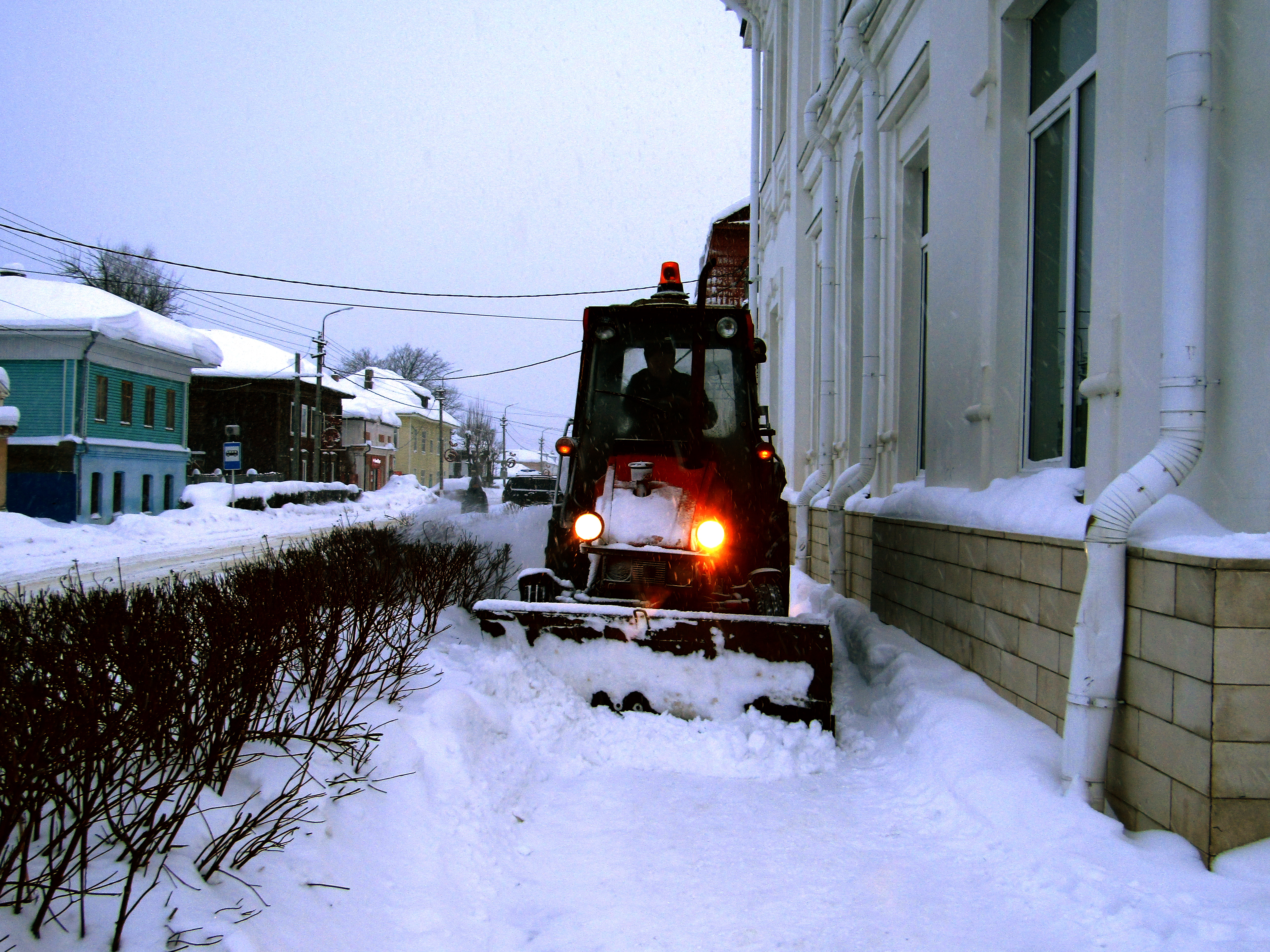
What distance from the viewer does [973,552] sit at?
5059 mm

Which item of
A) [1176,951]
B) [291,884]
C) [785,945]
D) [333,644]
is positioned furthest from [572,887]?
[1176,951]

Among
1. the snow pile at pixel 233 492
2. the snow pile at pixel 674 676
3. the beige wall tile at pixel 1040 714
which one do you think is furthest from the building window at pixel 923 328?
the snow pile at pixel 233 492

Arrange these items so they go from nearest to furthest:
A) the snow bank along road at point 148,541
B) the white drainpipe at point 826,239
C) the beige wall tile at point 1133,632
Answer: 1. the beige wall tile at point 1133,632
2. the white drainpipe at point 826,239
3. the snow bank along road at point 148,541

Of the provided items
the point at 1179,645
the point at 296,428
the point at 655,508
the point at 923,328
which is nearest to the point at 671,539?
the point at 655,508

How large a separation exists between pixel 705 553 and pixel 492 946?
298cm

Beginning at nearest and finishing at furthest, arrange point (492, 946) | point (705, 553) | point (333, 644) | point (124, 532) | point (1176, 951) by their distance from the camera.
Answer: point (1176, 951) → point (492, 946) → point (333, 644) → point (705, 553) → point (124, 532)

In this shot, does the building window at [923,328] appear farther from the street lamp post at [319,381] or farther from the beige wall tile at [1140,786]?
the street lamp post at [319,381]

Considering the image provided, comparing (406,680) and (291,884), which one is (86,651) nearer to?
(291,884)

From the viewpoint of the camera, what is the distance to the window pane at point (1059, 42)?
4.42 meters

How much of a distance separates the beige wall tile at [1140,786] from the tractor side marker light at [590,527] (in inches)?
117

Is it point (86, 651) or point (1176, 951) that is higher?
point (86, 651)

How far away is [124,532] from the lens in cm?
1962

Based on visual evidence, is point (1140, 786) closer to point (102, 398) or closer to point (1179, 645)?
point (1179, 645)

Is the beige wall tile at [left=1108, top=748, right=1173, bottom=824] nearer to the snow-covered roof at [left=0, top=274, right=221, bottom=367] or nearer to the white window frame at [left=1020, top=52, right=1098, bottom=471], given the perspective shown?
the white window frame at [left=1020, top=52, right=1098, bottom=471]
